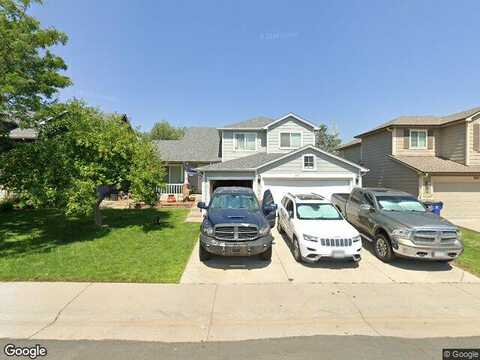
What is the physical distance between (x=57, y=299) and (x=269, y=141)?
1547 centimetres

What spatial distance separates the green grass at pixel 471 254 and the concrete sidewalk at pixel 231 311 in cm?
148

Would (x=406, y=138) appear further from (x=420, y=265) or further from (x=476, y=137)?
(x=420, y=265)

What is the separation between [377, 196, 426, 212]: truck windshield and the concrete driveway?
1.81 metres

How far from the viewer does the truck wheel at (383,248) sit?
7125 millimetres

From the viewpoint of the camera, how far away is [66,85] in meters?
12.6

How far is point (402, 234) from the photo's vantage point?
6836 mm

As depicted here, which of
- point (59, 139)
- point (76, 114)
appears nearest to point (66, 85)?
point (76, 114)

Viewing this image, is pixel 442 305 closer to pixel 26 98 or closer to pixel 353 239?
pixel 353 239

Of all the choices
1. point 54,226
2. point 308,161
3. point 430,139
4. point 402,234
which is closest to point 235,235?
point 402,234

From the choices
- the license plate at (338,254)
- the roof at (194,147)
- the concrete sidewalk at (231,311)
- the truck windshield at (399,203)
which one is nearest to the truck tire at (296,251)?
the license plate at (338,254)

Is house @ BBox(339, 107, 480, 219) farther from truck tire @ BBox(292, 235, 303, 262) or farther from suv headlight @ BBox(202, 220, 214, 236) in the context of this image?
suv headlight @ BBox(202, 220, 214, 236)

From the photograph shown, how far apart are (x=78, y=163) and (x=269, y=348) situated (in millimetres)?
9105

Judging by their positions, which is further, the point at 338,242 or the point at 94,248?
the point at 94,248

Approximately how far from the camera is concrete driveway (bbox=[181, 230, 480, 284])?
5.99m
